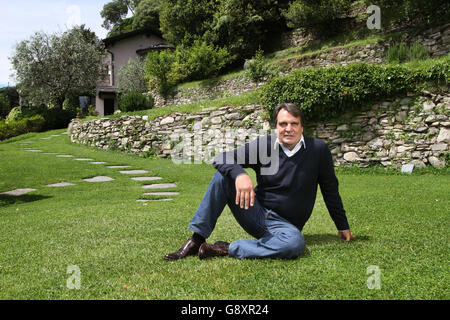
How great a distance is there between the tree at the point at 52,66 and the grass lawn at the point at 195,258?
67.6ft

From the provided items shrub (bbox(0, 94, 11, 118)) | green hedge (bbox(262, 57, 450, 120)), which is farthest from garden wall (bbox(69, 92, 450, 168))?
shrub (bbox(0, 94, 11, 118))

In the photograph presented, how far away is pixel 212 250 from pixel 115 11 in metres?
53.9

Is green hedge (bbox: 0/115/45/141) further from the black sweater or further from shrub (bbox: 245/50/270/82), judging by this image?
the black sweater

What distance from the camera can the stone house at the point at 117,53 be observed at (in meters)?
29.8

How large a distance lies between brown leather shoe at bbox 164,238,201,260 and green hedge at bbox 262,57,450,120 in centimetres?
754

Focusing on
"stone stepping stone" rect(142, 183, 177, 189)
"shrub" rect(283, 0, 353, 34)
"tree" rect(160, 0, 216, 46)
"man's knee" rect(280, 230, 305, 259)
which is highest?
"tree" rect(160, 0, 216, 46)

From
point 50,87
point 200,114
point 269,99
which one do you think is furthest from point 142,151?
point 50,87

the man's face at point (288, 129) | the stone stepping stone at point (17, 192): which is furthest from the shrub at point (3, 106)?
the man's face at point (288, 129)

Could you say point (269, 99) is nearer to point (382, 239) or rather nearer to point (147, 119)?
point (147, 119)

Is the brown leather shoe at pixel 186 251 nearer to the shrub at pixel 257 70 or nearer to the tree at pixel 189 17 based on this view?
the shrub at pixel 257 70

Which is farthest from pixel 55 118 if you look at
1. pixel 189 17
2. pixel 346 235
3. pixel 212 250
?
pixel 346 235

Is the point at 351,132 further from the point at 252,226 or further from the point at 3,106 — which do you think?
the point at 3,106

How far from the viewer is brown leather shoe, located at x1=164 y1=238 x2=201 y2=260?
115 inches

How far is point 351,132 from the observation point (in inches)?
378
